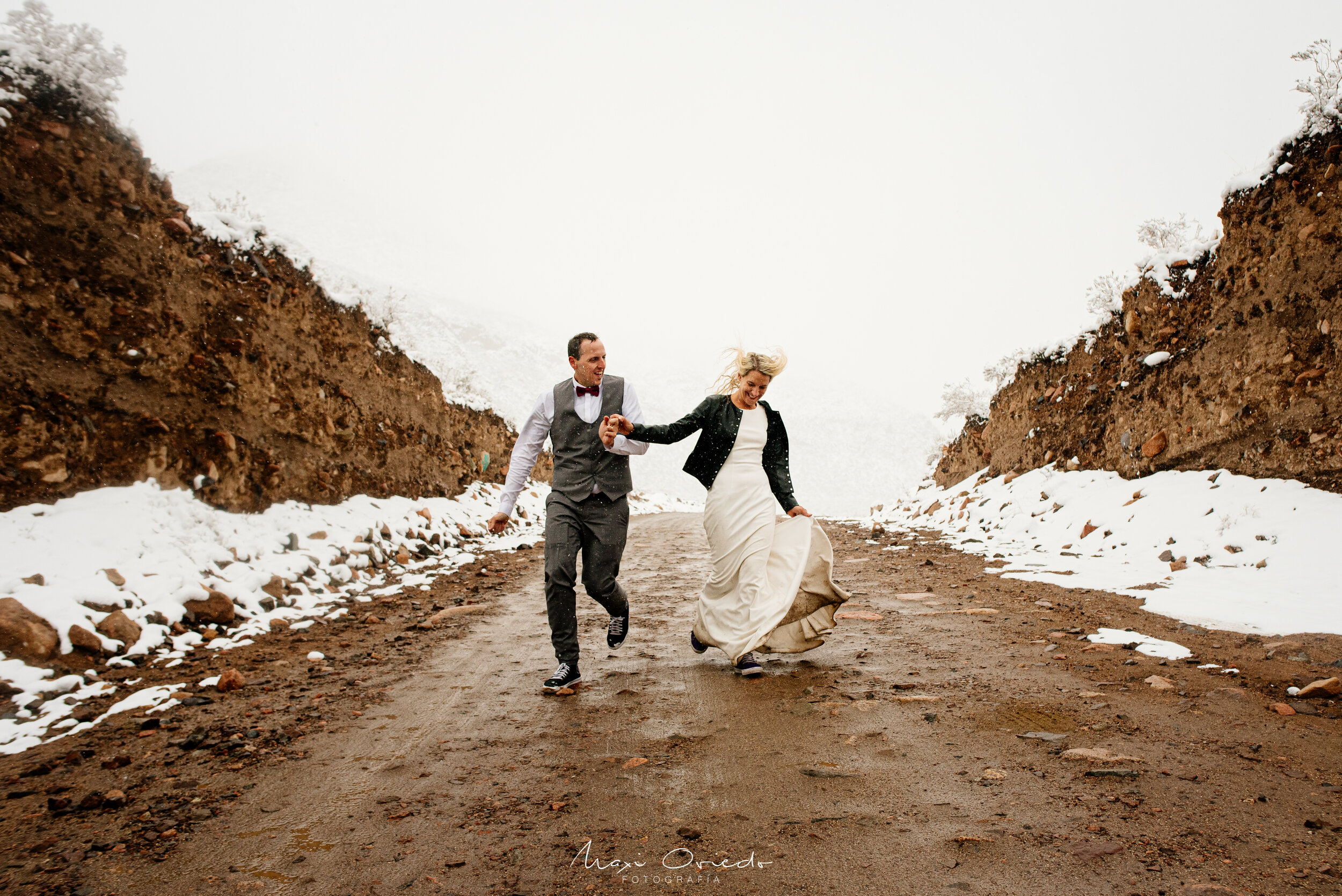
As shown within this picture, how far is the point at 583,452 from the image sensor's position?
194 inches

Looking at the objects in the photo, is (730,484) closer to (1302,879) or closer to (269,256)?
(1302,879)

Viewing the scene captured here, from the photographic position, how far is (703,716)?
3.81 meters

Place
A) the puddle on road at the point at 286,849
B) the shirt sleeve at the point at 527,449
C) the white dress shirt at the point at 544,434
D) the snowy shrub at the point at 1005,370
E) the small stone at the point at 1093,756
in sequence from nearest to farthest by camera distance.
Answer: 1. the puddle on road at the point at 286,849
2. the small stone at the point at 1093,756
3. the white dress shirt at the point at 544,434
4. the shirt sleeve at the point at 527,449
5. the snowy shrub at the point at 1005,370

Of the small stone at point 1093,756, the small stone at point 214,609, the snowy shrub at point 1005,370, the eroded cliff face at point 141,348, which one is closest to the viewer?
the small stone at point 1093,756

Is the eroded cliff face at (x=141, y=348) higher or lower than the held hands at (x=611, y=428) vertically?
higher

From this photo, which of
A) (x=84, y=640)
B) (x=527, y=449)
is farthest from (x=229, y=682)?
(x=527, y=449)

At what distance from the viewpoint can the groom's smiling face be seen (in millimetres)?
4855

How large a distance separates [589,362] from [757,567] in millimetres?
1854

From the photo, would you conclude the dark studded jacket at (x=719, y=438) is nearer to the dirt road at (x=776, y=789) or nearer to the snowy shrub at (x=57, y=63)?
the dirt road at (x=776, y=789)

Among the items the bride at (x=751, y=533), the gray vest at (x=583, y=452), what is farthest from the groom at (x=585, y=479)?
the bride at (x=751, y=533)

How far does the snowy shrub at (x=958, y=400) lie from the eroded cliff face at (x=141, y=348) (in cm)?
1455

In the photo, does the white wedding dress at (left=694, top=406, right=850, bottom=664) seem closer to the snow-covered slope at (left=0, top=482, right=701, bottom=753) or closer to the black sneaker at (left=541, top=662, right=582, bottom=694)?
the black sneaker at (left=541, top=662, right=582, bottom=694)

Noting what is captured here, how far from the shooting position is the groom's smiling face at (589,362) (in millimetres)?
4855

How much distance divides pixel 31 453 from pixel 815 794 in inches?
246
